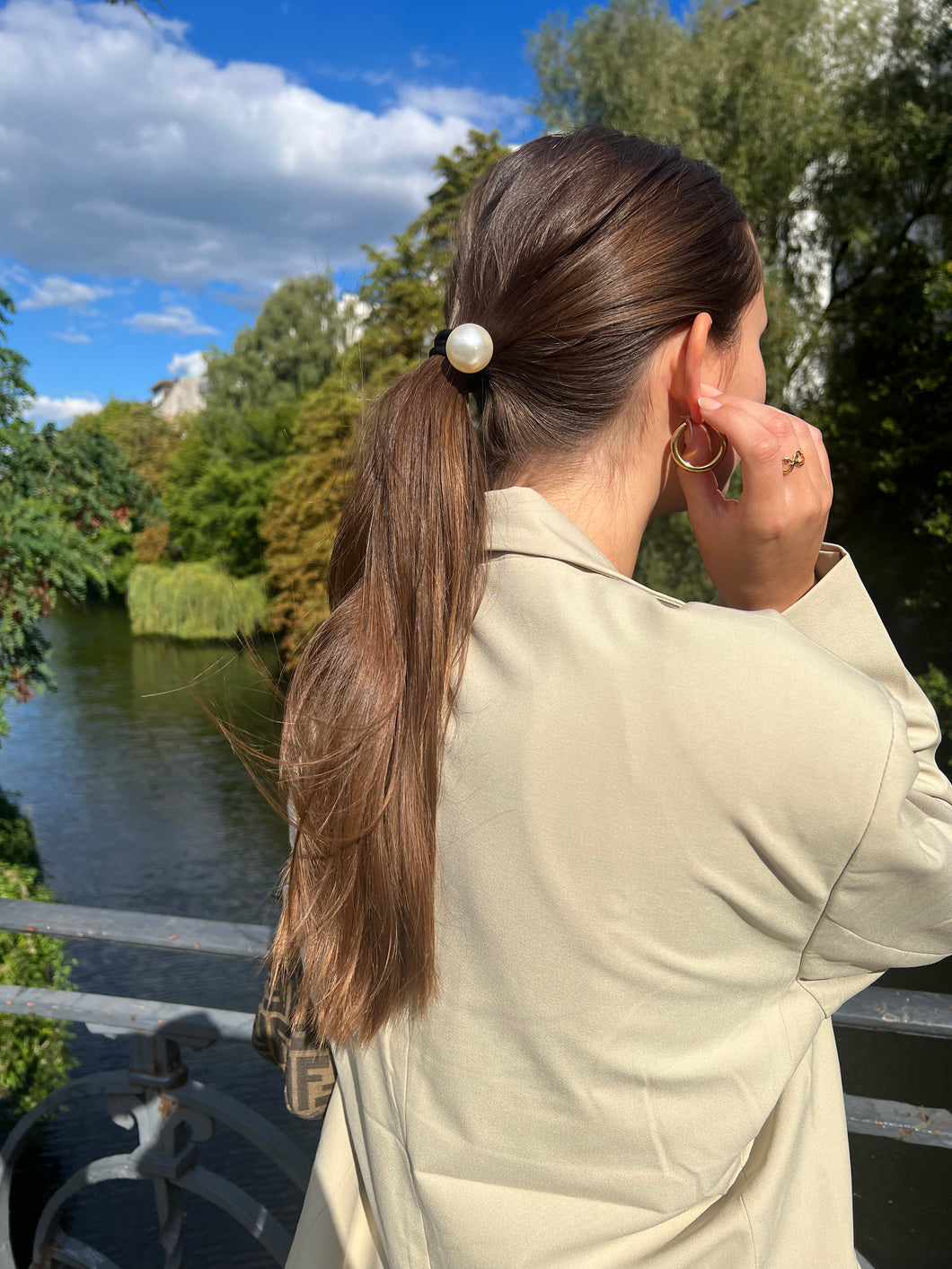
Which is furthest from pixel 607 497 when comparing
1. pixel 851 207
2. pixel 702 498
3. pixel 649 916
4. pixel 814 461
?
pixel 851 207

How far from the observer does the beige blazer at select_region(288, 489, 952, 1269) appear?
745 mm

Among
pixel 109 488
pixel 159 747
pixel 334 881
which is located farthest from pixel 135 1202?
pixel 159 747

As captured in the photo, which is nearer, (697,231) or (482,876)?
(482,876)

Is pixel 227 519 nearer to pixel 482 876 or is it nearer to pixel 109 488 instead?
pixel 109 488

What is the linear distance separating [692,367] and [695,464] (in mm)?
103

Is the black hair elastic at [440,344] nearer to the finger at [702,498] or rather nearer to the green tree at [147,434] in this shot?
the finger at [702,498]

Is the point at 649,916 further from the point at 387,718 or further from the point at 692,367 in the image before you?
the point at 692,367

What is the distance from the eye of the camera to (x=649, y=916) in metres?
Answer: 0.80

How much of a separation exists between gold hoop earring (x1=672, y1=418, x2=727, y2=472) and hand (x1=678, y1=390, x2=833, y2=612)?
40 mm

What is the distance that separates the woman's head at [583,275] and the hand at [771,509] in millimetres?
118

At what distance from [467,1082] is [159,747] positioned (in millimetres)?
24632

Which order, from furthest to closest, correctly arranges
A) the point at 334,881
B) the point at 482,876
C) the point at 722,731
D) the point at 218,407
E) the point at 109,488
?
the point at 218,407 < the point at 109,488 < the point at 334,881 < the point at 482,876 < the point at 722,731

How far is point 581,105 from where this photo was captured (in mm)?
18172

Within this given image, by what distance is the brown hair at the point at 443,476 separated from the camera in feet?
3.05
